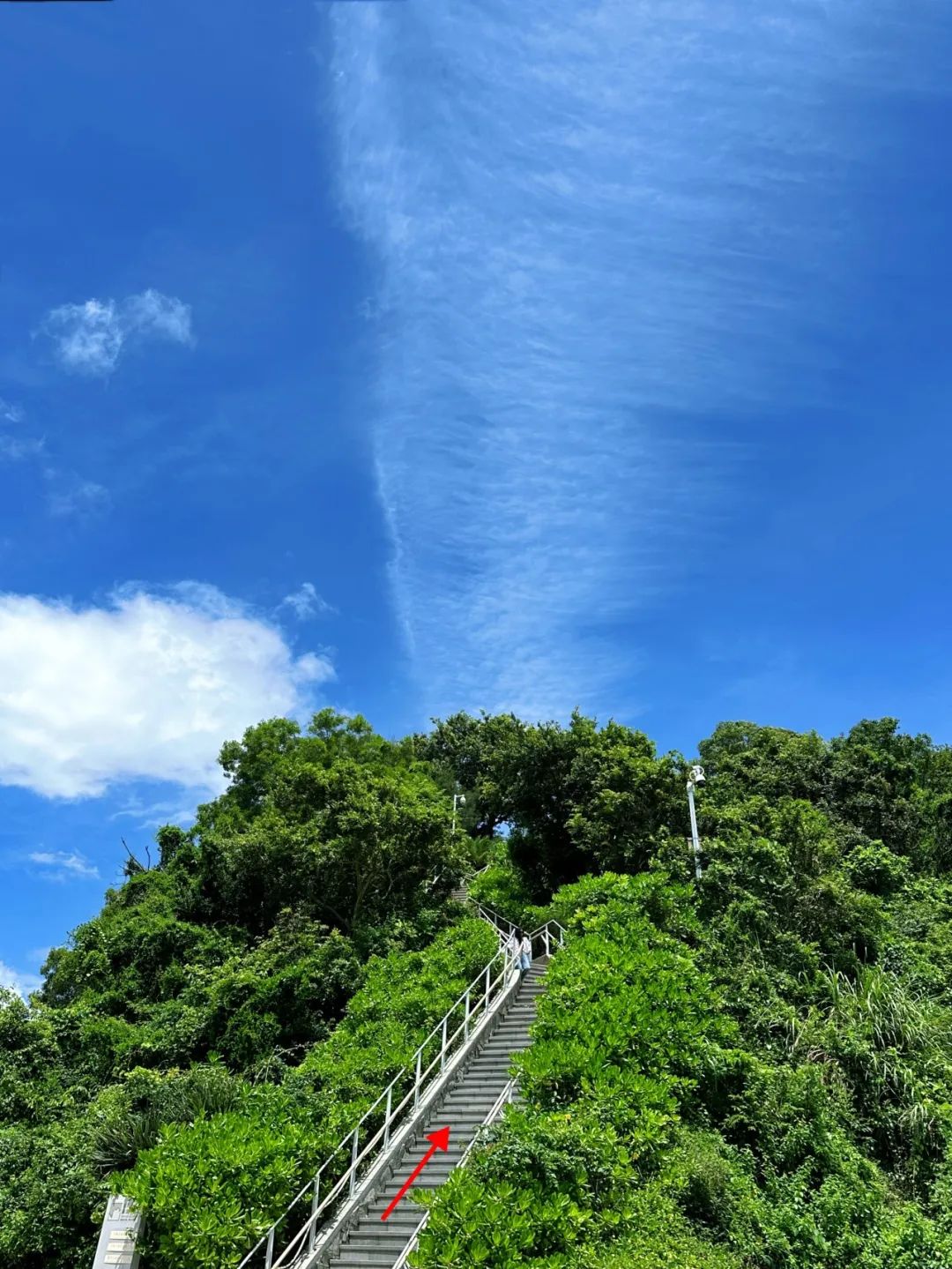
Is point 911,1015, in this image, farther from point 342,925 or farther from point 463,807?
point 463,807

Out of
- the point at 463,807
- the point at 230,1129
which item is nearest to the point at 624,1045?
the point at 230,1129

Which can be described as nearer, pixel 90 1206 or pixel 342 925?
pixel 90 1206

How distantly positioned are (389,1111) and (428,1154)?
0.77 meters

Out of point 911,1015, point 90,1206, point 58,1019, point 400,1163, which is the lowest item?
point 90,1206

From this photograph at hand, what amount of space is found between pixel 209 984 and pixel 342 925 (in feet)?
12.5

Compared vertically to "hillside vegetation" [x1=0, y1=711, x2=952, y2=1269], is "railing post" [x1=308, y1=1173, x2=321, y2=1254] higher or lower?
lower

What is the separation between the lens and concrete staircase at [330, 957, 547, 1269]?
940 cm

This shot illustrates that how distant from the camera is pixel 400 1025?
13797mm

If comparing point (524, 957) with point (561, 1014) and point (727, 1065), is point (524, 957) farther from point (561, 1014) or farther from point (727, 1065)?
point (727, 1065)

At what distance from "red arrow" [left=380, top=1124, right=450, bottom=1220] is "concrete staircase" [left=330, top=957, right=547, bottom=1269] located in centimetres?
6

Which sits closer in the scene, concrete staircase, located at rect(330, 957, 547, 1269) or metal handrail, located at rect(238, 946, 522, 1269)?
concrete staircase, located at rect(330, 957, 547, 1269)

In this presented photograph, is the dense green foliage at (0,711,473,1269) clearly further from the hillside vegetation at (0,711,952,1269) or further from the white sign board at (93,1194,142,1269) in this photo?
the white sign board at (93,1194,142,1269)

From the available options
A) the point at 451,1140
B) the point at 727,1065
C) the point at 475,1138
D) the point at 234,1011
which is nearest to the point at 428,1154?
the point at 451,1140

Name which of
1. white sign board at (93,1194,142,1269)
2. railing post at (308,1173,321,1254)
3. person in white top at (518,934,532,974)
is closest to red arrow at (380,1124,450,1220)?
railing post at (308,1173,321,1254)
